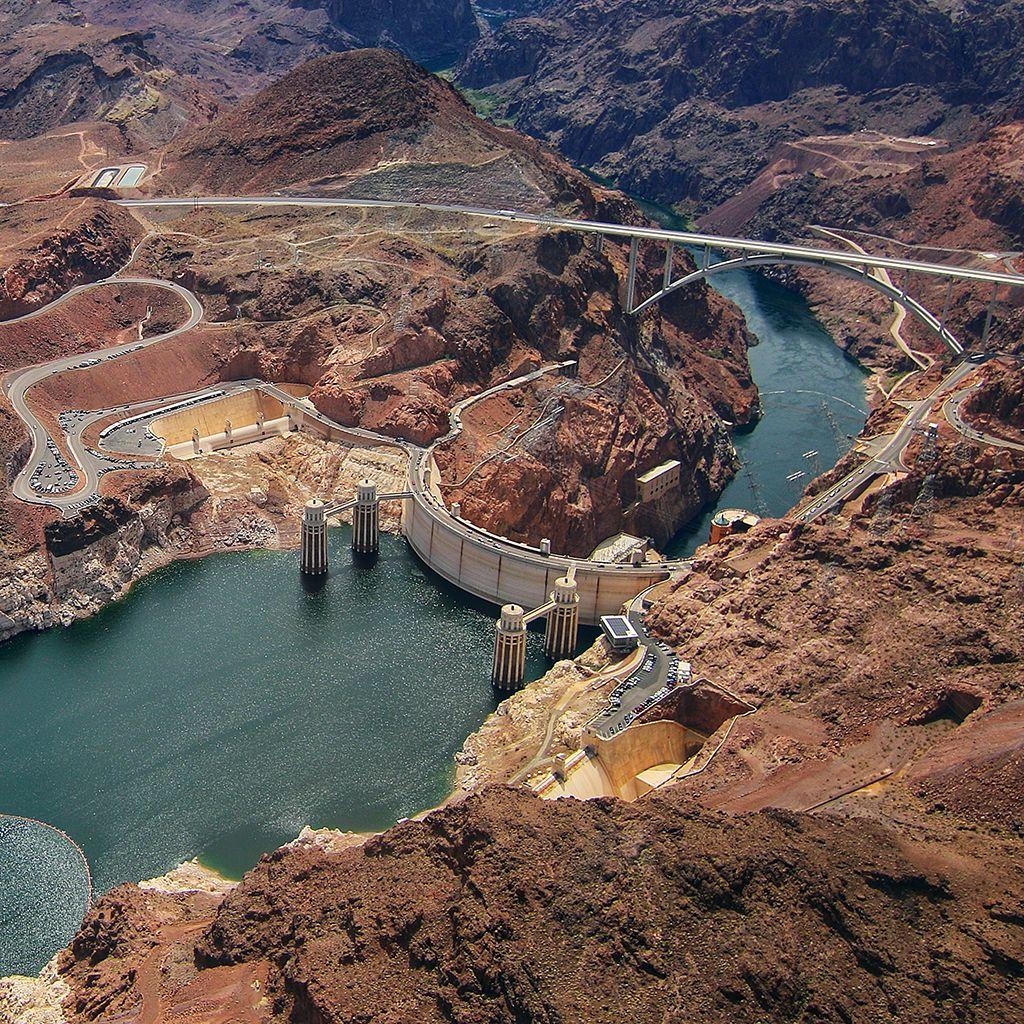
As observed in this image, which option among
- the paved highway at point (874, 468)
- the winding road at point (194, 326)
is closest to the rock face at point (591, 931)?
the paved highway at point (874, 468)

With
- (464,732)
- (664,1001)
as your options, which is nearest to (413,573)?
(464,732)

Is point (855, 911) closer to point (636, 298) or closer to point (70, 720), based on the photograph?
point (70, 720)

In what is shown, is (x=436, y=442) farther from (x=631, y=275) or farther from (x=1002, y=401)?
(x=1002, y=401)

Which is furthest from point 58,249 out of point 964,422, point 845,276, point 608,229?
point 964,422

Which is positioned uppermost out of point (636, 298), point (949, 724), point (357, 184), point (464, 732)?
point (357, 184)

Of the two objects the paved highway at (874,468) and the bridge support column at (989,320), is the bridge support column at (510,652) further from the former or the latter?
the bridge support column at (989,320)

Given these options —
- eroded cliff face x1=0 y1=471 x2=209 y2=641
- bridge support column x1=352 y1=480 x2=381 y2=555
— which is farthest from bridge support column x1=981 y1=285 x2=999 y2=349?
eroded cliff face x1=0 y1=471 x2=209 y2=641

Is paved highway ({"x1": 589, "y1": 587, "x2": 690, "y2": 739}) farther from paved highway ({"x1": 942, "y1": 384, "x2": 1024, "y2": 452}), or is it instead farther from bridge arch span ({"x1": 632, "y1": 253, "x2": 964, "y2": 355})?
bridge arch span ({"x1": 632, "y1": 253, "x2": 964, "y2": 355})
